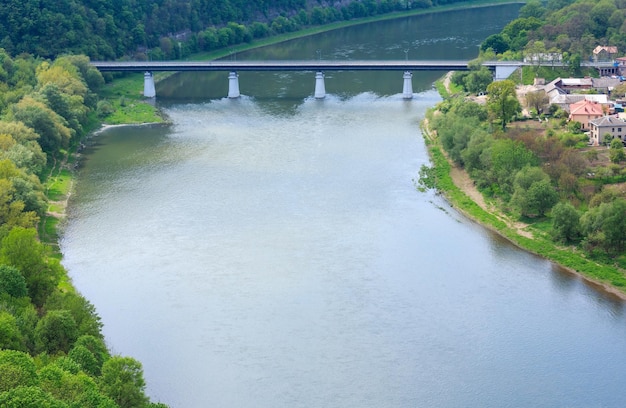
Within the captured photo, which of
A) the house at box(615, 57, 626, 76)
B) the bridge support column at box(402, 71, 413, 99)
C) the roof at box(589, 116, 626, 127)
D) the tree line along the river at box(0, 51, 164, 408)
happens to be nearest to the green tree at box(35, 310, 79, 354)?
the tree line along the river at box(0, 51, 164, 408)

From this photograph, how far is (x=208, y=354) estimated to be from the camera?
31891mm

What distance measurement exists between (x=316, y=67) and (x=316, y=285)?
35578mm

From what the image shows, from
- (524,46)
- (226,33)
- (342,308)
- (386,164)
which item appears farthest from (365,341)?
(226,33)

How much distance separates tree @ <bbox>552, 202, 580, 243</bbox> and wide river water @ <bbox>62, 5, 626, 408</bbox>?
1.53m

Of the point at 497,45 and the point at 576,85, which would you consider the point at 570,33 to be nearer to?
the point at 497,45

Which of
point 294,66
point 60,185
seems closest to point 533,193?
point 60,185

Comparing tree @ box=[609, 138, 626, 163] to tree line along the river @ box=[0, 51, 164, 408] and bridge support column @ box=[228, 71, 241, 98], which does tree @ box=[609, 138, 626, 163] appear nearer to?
tree line along the river @ box=[0, 51, 164, 408]

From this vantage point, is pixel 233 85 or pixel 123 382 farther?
pixel 233 85

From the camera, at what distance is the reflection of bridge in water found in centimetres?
6768

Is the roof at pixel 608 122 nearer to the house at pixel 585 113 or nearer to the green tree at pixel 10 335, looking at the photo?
the house at pixel 585 113

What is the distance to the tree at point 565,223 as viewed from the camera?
39469mm

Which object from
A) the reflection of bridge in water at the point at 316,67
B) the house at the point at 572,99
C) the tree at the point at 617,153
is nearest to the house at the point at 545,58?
the reflection of bridge in water at the point at 316,67

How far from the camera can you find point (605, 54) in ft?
226

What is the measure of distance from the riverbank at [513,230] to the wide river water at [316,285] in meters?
0.51
